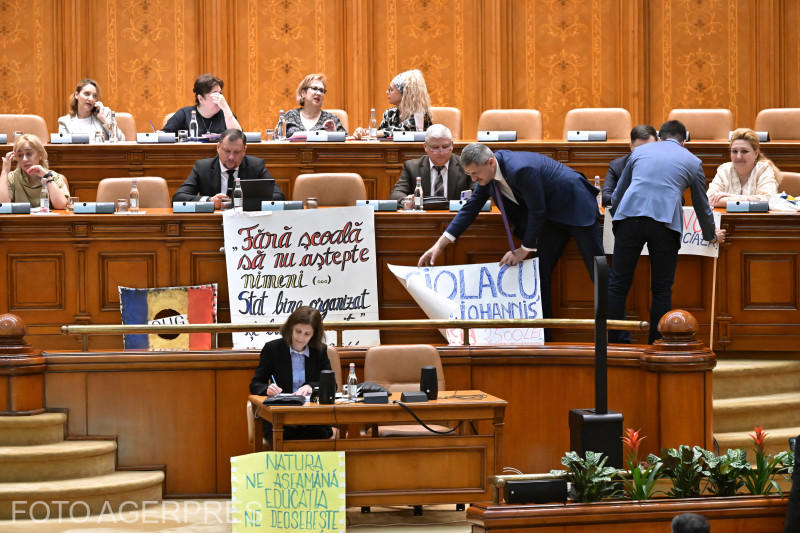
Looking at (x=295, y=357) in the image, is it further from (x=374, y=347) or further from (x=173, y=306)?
(x=173, y=306)

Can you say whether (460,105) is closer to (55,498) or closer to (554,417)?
(554,417)

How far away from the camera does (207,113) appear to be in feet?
31.2

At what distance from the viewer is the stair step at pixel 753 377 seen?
7.24m

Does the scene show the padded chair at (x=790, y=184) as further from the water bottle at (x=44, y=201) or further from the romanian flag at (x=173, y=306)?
the water bottle at (x=44, y=201)

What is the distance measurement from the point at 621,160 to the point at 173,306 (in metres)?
3.22

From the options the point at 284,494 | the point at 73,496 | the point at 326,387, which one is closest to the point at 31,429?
the point at 73,496

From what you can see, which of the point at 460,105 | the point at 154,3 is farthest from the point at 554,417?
the point at 154,3

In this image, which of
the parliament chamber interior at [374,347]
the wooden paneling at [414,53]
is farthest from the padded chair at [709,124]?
the wooden paneling at [414,53]

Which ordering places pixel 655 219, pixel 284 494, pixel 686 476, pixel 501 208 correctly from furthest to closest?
pixel 501 208
pixel 655 219
pixel 284 494
pixel 686 476

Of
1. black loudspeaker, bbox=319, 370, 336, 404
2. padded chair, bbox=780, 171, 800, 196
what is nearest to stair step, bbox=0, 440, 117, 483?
black loudspeaker, bbox=319, 370, 336, 404

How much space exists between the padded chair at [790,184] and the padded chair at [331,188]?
295 centimetres

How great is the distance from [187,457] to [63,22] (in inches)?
263

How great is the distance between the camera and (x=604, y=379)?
209 inches

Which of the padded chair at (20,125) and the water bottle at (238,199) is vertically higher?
the padded chair at (20,125)
